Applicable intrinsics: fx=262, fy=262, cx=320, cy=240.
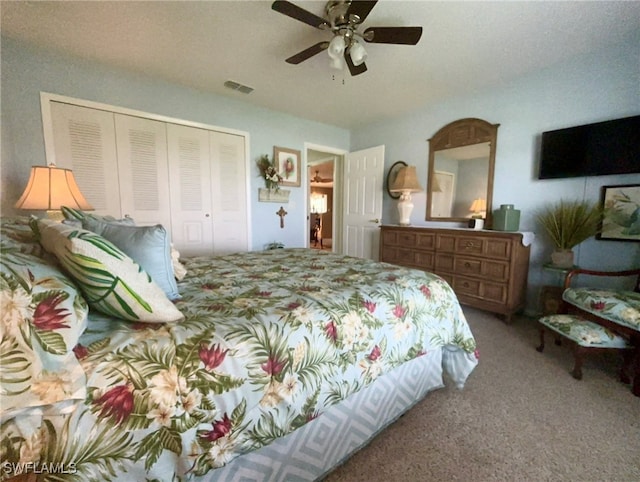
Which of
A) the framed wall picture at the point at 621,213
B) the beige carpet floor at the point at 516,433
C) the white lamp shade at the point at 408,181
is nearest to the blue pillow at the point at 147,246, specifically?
the beige carpet floor at the point at 516,433

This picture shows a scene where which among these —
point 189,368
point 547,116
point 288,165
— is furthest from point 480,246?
point 189,368

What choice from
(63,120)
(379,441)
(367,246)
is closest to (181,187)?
(63,120)

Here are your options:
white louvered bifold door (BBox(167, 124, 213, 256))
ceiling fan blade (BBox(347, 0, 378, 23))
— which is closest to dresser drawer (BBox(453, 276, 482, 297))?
ceiling fan blade (BBox(347, 0, 378, 23))

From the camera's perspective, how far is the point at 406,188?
11.5ft

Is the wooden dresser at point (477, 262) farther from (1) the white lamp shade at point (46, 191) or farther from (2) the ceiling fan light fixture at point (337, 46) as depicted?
(1) the white lamp shade at point (46, 191)

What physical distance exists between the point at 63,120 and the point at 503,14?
12.5 ft

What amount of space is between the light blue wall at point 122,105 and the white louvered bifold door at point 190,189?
26cm

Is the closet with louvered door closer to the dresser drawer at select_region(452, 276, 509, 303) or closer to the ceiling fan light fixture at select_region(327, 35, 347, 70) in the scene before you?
the ceiling fan light fixture at select_region(327, 35, 347, 70)

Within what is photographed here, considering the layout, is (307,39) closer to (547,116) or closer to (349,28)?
(349,28)

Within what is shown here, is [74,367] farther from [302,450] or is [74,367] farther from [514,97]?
[514,97]

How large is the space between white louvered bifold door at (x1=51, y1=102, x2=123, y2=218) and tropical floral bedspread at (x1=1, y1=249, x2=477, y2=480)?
211 cm

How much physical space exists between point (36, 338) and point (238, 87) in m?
3.20

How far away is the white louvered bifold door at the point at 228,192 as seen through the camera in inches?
133

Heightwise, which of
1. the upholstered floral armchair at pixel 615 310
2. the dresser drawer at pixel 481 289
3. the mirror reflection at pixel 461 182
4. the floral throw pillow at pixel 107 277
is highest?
the mirror reflection at pixel 461 182
